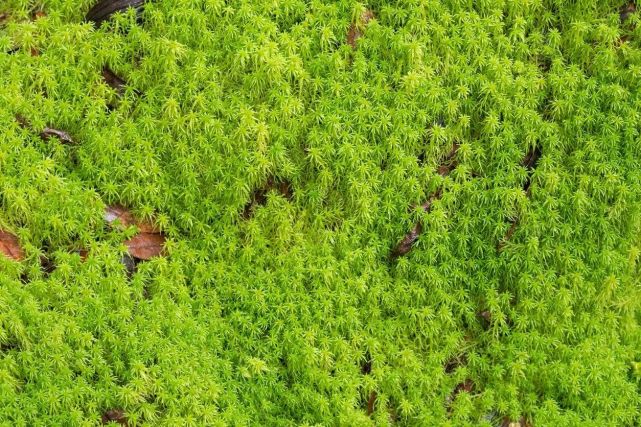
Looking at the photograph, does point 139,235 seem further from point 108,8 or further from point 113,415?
point 108,8

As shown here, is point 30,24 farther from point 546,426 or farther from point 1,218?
point 546,426

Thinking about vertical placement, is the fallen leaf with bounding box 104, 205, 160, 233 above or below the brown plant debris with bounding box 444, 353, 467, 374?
above

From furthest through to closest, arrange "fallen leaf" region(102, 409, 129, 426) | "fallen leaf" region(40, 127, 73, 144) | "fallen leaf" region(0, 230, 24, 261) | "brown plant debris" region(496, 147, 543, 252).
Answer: "brown plant debris" region(496, 147, 543, 252) < "fallen leaf" region(40, 127, 73, 144) < "fallen leaf" region(0, 230, 24, 261) < "fallen leaf" region(102, 409, 129, 426)

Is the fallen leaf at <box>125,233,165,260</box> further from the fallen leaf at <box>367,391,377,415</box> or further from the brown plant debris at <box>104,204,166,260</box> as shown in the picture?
the fallen leaf at <box>367,391,377,415</box>

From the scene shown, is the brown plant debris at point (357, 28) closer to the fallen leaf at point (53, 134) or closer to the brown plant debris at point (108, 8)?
the brown plant debris at point (108, 8)

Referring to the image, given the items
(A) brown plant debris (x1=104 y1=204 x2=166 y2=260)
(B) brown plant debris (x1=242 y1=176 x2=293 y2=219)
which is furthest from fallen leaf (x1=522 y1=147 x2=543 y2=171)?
(A) brown plant debris (x1=104 y1=204 x2=166 y2=260)

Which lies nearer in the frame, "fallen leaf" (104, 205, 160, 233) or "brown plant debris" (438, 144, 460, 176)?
"fallen leaf" (104, 205, 160, 233)

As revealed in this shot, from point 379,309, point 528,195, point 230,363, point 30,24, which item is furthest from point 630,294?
point 30,24

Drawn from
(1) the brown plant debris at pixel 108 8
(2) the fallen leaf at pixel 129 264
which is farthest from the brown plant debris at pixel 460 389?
(1) the brown plant debris at pixel 108 8
